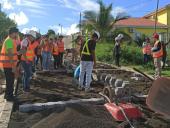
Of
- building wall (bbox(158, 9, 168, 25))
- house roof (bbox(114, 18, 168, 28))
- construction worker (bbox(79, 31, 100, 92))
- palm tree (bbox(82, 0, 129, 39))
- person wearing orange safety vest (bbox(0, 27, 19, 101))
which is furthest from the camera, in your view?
building wall (bbox(158, 9, 168, 25))

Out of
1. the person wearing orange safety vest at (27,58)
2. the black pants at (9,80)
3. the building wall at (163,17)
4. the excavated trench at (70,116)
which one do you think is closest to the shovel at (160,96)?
the excavated trench at (70,116)

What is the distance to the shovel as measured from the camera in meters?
8.46

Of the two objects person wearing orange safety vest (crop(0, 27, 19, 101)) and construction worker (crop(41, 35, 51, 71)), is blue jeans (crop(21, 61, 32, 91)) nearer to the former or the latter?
person wearing orange safety vest (crop(0, 27, 19, 101))

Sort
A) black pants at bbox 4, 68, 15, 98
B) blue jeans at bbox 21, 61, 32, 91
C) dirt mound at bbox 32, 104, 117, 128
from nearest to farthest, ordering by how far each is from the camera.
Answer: dirt mound at bbox 32, 104, 117, 128
black pants at bbox 4, 68, 15, 98
blue jeans at bbox 21, 61, 32, 91

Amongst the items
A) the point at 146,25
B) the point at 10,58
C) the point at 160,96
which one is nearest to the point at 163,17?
the point at 146,25

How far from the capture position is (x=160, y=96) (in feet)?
28.1

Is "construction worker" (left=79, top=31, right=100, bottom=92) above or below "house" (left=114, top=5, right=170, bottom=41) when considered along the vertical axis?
below

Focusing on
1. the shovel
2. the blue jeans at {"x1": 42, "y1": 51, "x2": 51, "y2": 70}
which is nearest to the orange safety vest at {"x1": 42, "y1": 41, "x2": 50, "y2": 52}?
the blue jeans at {"x1": 42, "y1": 51, "x2": 51, "y2": 70}

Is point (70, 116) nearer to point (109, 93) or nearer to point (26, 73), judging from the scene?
point (109, 93)

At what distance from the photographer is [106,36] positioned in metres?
46.8

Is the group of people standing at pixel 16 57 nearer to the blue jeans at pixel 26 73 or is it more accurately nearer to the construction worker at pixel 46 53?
the blue jeans at pixel 26 73

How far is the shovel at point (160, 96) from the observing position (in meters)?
8.46

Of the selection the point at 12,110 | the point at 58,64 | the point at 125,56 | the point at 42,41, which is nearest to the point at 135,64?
the point at 125,56

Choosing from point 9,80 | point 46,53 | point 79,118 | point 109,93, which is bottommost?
point 79,118
